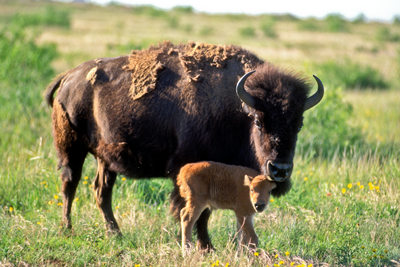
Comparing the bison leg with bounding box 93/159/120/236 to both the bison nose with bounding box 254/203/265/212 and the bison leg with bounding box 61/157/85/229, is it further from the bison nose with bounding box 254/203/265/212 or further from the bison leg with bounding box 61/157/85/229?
the bison nose with bounding box 254/203/265/212

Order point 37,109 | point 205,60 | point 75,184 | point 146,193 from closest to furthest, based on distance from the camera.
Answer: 1. point 205,60
2. point 75,184
3. point 146,193
4. point 37,109

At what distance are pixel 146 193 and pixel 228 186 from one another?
7.94 ft

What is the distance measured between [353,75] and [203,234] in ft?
56.9

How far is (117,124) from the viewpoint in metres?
5.19

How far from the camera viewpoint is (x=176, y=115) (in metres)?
4.92

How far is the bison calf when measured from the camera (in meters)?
4.45

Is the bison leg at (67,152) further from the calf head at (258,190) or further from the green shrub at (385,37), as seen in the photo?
the green shrub at (385,37)

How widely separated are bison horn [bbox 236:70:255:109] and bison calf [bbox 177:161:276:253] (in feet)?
2.21

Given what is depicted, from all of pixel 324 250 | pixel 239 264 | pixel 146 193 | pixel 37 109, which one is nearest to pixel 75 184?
pixel 146 193

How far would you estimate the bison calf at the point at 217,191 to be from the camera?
4.45 m

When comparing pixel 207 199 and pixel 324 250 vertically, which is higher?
pixel 207 199

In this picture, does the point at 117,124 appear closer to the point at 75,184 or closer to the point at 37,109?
the point at 75,184

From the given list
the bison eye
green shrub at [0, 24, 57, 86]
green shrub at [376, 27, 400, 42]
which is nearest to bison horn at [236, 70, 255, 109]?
the bison eye

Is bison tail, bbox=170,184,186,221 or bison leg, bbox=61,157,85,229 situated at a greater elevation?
bison tail, bbox=170,184,186,221
